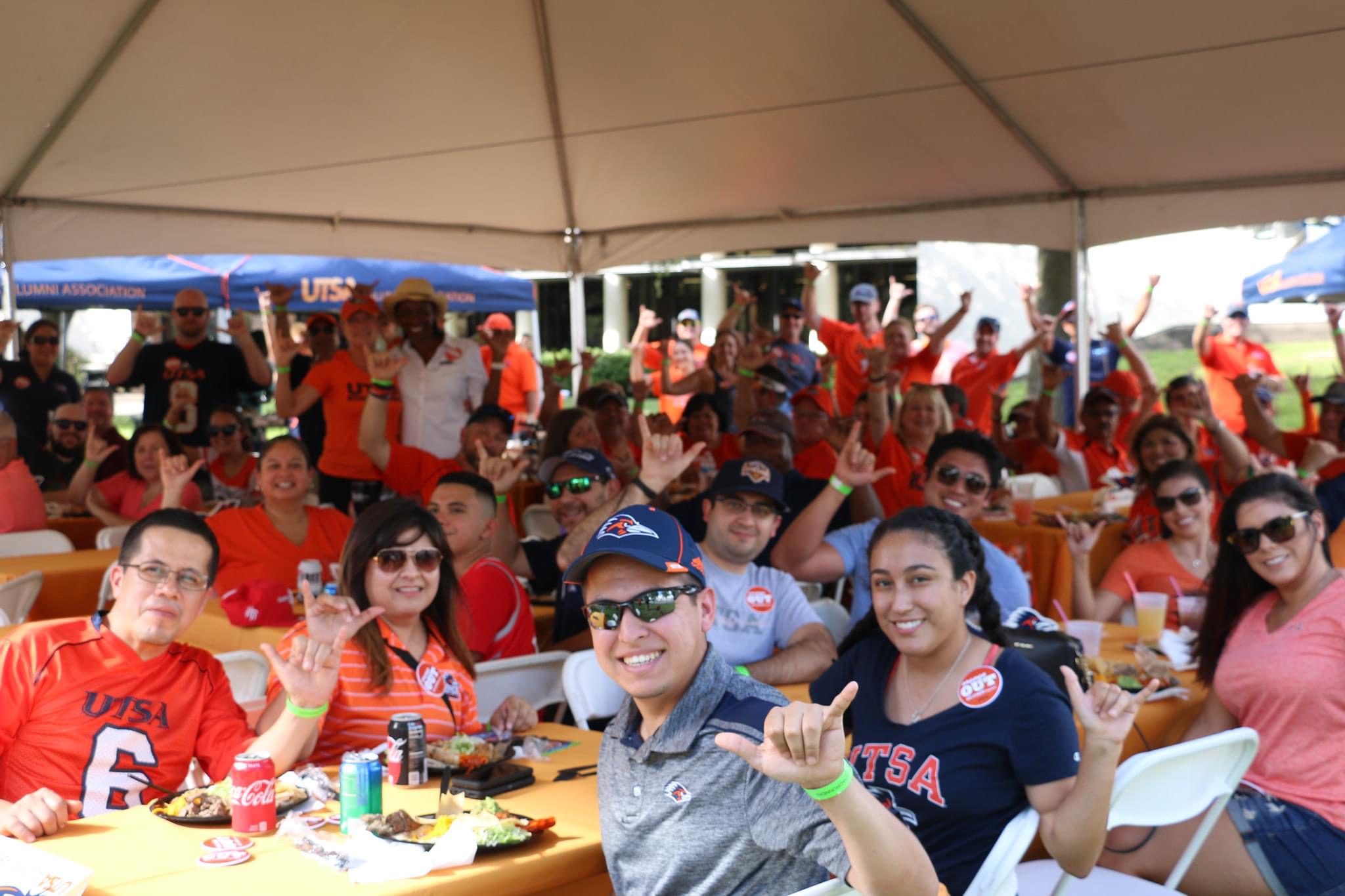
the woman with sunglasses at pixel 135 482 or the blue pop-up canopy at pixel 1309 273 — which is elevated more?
the blue pop-up canopy at pixel 1309 273

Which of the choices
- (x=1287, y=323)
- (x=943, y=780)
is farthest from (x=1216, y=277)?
→ (x=943, y=780)

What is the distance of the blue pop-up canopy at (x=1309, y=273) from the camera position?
10.2 m

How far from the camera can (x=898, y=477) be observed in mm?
6250

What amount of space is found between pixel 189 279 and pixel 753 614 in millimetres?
8673

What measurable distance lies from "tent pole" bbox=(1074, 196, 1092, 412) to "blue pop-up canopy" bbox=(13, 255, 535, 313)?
18.1 ft

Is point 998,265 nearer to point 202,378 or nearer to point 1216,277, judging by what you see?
point 1216,277

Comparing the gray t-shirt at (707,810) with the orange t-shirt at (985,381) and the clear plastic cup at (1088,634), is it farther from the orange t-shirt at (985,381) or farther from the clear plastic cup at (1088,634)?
the orange t-shirt at (985,381)

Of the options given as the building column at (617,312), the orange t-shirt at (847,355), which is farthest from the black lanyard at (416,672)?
the building column at (617,312)

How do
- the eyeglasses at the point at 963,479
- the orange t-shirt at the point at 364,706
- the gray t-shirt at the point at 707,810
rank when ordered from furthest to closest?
1. the eyeglasses at the point at 963,479
2. the orange t-shirt at the point at 364,706
3. the gray t-shirt at the point at 707,810

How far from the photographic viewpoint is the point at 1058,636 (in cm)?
308

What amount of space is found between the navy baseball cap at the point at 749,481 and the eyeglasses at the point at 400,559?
120 centimetres

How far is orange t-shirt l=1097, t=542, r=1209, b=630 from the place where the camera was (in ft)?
15.5

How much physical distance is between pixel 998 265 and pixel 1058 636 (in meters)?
17.8

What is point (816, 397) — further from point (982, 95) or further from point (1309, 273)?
point (1309, 273)
